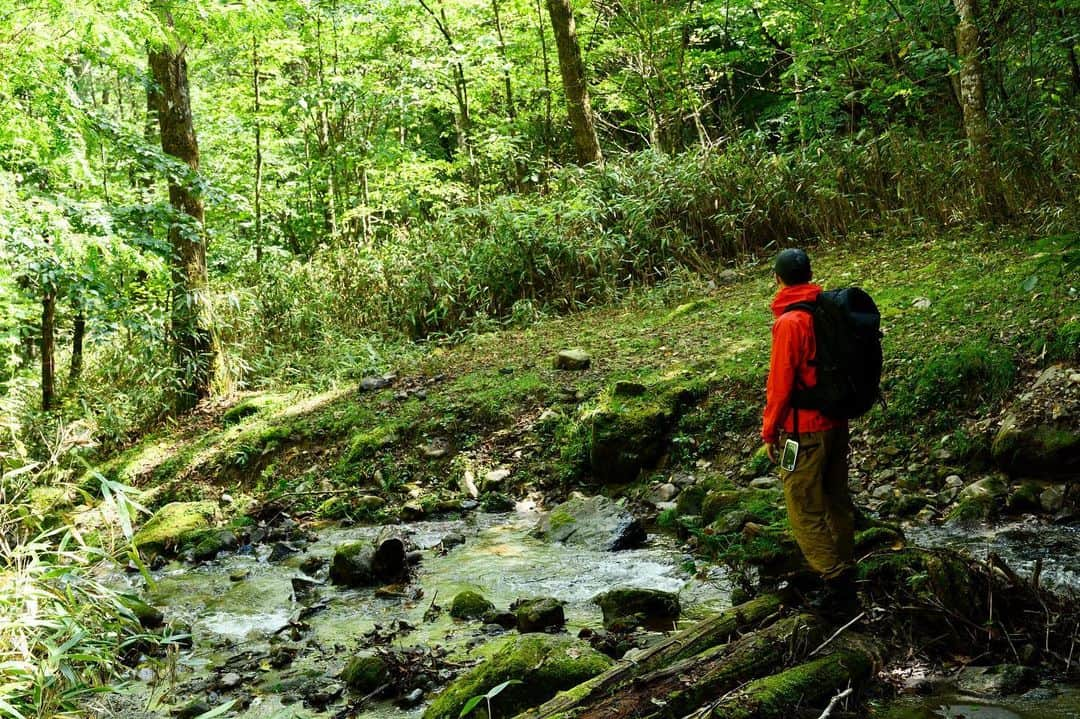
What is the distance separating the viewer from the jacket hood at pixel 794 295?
4.18m

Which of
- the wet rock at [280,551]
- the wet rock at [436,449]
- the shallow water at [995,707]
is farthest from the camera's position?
the wet rock at [436,449]

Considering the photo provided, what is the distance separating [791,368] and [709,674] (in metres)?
1.49

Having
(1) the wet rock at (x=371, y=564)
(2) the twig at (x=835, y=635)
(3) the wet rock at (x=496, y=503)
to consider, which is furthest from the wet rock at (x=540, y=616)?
(3) the wet rock at (x=496, y=503)

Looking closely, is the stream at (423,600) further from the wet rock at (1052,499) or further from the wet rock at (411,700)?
the wet rock at (1052,499)

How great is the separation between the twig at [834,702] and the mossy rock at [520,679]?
1007 millimetres

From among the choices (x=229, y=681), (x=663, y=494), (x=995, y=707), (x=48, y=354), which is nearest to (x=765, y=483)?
(x=663, y=494)

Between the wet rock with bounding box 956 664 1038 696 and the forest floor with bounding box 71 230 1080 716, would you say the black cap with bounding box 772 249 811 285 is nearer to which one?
the forest floor with bounding box 71 230 1080 716

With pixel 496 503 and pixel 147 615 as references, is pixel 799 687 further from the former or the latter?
pixel 496 503

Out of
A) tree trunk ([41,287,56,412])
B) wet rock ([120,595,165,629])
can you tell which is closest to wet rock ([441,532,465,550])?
wet rock ([120,595,165,629])

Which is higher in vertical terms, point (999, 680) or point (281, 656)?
point (999, 680)

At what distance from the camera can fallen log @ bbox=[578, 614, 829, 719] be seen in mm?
3227

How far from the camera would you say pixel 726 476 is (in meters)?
7.23

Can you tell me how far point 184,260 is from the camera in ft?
38.4

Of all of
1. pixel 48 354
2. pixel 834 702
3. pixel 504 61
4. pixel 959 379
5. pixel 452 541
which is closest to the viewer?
pixel 834 702
